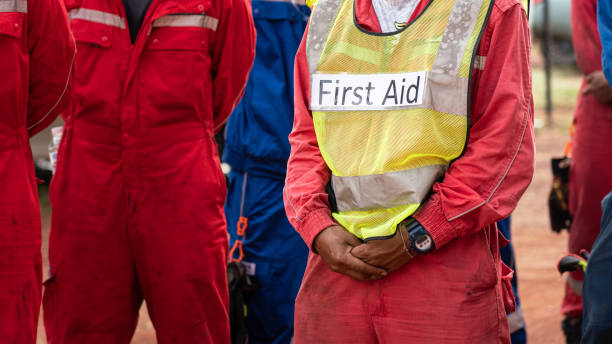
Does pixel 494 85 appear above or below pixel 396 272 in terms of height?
above

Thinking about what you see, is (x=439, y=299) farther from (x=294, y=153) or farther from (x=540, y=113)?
(x=540, y=113)

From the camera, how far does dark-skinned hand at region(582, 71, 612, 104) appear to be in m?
4.59

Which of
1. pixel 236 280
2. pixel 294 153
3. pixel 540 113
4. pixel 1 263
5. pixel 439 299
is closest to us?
pixel 439 299

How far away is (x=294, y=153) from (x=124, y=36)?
41.8 inches

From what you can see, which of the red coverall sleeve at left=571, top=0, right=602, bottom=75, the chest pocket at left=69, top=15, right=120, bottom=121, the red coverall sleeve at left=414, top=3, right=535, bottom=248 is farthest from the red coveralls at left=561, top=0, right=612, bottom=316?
the chest pocket at left=69, top=15, right=120, bottom=121

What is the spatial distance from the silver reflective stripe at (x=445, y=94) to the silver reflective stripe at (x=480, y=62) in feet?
0.28

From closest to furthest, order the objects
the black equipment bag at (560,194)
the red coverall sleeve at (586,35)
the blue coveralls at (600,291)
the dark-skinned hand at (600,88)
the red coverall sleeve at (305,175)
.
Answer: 1. the red coverall sleeve at (305,175)
2. the blue coveralls at (600,291)
3. the dark-skinned hand at (600,88)
4. the red coverall sleeve at (586,35)
5. the black equipment bag at (560,194)

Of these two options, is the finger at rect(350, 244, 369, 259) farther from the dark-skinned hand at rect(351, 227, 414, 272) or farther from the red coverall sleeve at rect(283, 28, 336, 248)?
the red coverall sleeve at rect(283, 28, 336, 248)

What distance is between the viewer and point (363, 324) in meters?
2.50

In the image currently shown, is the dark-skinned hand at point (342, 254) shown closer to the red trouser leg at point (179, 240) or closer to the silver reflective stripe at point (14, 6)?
the red trouser leg at point (179, 240)

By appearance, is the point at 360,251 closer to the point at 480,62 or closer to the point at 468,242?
the point at 468,242

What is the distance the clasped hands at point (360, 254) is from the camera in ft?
8.10

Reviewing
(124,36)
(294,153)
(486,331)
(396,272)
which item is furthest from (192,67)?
(486,331)

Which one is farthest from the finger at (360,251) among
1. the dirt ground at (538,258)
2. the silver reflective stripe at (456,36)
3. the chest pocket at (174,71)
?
the dirt ground at (538,258)
